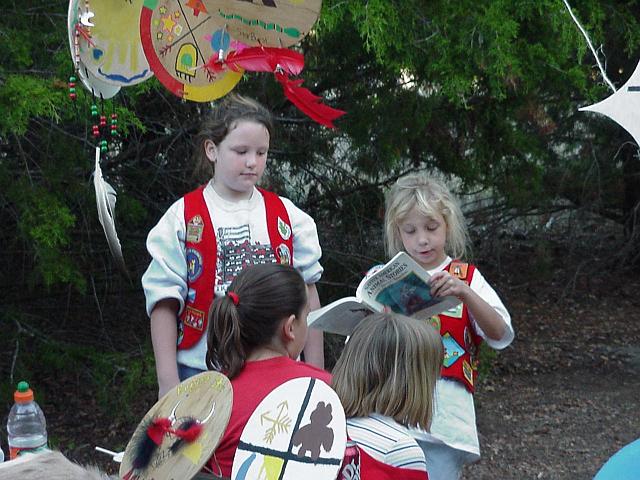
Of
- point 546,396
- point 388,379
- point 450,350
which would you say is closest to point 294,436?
point 388,379

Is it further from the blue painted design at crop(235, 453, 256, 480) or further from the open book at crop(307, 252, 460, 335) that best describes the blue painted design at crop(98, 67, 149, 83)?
the blue painted design at crop(235, 453, 256, 480)

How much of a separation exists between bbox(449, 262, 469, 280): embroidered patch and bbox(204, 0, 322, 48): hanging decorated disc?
84 centimetres

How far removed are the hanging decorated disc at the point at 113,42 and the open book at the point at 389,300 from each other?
952 millimetres

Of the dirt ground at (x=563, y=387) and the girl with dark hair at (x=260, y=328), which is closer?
the girl with dark hair at (x=260, y=328)

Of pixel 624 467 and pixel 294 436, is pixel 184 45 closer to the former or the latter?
pixel 294 436

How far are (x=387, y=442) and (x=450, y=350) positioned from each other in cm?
66

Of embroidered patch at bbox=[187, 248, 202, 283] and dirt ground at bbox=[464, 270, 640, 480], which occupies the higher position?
embroidered patch at bbox=[187, 248, 202, 283]

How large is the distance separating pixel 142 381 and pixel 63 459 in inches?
129

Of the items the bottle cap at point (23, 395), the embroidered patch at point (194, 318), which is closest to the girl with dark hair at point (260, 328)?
the embroidered patch at point (194, 318)

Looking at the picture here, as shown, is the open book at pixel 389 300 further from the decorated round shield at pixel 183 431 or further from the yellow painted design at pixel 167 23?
the yellow painted design at pixel 167 23

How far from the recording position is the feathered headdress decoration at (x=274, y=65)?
2.81 m

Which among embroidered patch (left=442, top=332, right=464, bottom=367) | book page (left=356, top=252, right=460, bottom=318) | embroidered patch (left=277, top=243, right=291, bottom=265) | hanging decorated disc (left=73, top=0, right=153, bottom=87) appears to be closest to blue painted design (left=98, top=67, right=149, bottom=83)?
hanging decorated disc (left=73, top=0, right=153, bottom=87)

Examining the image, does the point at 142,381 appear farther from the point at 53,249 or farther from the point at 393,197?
the point at 393,197

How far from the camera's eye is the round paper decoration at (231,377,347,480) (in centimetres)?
187
